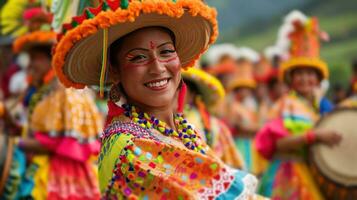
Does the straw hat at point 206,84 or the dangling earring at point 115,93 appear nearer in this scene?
the dangling earring at point 115,93

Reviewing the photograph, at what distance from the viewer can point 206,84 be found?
6168 mm

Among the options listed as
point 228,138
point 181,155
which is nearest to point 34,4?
point 228,138

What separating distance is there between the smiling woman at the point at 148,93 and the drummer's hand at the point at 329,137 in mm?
2741

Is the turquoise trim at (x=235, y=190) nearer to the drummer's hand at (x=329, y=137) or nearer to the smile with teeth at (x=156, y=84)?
the smile with teeth at (x=156, y=84)

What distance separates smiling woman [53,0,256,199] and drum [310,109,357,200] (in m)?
2.76

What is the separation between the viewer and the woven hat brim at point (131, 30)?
9.95 ft

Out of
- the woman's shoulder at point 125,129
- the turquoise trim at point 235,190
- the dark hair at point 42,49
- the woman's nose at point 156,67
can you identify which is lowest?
the turquoise trim at point 235,190

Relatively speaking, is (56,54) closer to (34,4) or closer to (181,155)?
(181,155)

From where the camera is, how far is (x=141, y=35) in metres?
3.10

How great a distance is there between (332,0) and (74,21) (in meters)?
30.7

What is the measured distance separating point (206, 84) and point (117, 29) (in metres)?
3.21

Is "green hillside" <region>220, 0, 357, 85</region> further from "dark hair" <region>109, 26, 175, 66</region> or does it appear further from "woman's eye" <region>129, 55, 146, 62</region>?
"woman's eye" <region>129, 55, 146, 62</region>

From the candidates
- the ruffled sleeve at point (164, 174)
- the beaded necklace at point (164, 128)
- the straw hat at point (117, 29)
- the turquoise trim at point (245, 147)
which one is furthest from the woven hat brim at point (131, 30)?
the turquoise trim at point (245, 147)

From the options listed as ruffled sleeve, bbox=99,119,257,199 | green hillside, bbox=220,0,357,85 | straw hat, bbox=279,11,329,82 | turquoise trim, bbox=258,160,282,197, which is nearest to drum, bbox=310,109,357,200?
turquoise trim, bbox=258,160,282,197
